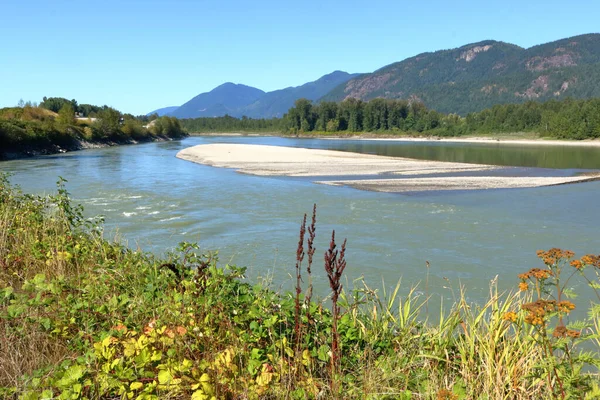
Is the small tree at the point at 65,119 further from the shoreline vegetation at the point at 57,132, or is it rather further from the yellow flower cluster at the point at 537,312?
the yellow flower cluster at the point at 537,312

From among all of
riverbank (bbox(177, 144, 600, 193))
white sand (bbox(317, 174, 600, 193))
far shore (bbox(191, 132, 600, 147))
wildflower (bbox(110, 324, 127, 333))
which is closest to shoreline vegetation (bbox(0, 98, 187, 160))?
riverbank (bbox(177, 144, 600, 193))

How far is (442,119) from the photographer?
148m

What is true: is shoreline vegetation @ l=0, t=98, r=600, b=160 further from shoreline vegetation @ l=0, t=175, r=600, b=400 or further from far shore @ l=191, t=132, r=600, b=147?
shoreline vegetation @ l=0, t=175, r=600, b=400

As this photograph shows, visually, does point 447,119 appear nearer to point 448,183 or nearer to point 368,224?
point 448,183

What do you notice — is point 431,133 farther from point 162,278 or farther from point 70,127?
point 162,278

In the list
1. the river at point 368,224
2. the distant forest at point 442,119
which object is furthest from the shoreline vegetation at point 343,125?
the river at point 368,224

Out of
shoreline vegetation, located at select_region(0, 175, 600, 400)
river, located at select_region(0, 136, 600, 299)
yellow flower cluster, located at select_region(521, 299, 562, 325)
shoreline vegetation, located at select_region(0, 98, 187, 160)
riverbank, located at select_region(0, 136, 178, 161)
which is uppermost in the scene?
shoreline vegetation, located at select_region(0, 98, 187, 160)

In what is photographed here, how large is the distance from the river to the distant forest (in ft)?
270

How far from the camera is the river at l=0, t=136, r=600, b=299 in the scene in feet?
33.4

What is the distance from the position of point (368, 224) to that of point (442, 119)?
A: 472ft

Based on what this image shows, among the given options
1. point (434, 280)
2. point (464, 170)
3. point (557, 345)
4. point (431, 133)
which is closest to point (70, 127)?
point (464, 170)

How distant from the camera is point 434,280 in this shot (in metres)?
9.52

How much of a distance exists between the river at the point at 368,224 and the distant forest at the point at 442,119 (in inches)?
3242

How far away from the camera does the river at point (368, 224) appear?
10.2 metres
